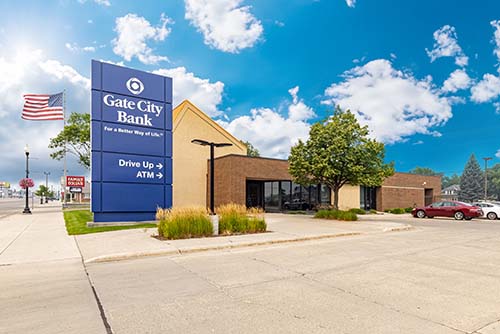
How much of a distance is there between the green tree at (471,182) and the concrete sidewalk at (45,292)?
3693 inches

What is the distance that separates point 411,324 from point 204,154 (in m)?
25.1

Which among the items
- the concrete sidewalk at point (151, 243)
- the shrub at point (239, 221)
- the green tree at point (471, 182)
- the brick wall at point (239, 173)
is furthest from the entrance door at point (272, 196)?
the green tree at point (471, 182)

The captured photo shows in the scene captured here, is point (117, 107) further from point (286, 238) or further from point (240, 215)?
point (286, 238)

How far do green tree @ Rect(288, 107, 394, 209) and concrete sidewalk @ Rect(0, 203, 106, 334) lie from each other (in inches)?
553

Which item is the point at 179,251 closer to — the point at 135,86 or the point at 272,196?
the point at 135,86

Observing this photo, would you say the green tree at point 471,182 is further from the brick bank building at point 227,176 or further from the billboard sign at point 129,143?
the billboard sign at point 129,143

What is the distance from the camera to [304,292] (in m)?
5.25

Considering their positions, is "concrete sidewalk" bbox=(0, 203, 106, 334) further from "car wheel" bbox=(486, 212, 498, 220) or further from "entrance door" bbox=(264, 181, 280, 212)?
"car wheel" bbox=(486, 212, 498, 220)

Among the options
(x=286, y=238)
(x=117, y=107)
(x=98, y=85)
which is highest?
(x=98, y=85)

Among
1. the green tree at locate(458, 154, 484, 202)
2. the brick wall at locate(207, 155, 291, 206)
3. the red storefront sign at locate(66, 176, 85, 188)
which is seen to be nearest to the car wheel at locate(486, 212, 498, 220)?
the brick wall at locate(207, 155, 291, 206)

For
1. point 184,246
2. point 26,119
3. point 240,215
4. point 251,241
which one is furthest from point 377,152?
point 26,119

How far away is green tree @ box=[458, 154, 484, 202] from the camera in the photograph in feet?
275

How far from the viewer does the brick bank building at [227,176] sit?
950 inches

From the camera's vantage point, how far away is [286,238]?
11.0 m
